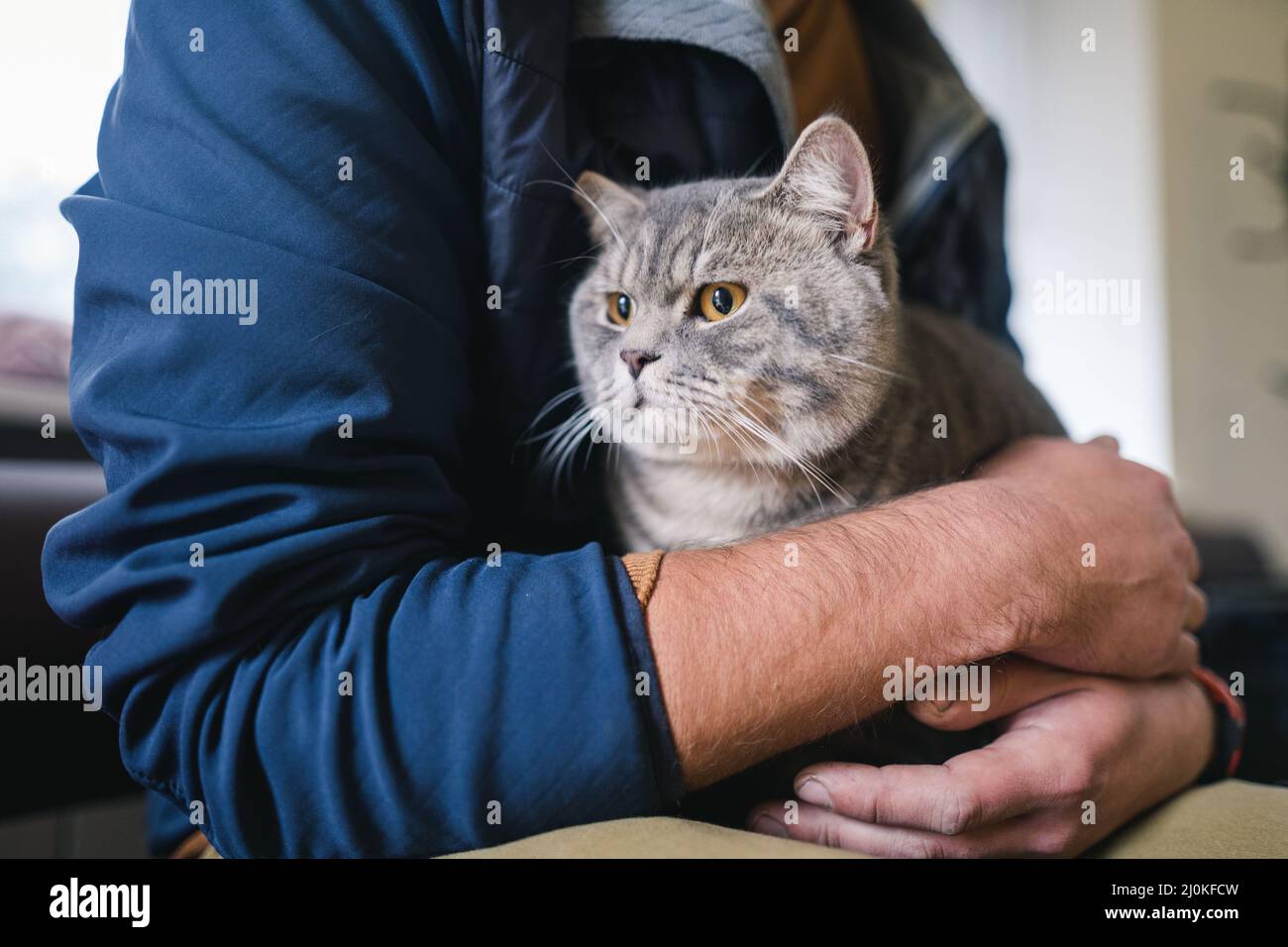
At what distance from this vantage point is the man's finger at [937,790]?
2.18 feet

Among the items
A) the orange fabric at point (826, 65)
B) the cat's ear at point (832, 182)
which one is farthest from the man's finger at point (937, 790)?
the orange fabric at point (826, 65)

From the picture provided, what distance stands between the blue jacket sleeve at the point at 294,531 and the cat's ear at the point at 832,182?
18.1 inches

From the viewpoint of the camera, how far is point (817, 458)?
96 cm

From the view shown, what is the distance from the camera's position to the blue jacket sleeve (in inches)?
22.7

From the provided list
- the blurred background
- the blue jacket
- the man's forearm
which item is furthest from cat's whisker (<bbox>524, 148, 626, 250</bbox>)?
the blurred background

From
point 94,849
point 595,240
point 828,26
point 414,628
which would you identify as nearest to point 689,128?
point 595,240

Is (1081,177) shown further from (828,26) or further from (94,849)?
(94,849)

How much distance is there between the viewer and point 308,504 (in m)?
0.60

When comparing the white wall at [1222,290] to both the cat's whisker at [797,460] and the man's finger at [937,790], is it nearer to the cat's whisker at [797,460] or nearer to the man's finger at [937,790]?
the cat's whisker at [797,460]

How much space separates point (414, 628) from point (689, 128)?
72 cm

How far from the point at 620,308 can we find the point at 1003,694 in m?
0.63

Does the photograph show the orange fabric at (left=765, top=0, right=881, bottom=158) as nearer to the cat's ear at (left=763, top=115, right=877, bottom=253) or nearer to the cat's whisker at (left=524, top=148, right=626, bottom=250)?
the cat's ear at (left=763, top=115, right=877, bottom=253)

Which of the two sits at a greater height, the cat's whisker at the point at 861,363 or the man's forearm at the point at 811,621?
the cat's whisker at the point at 861,363
